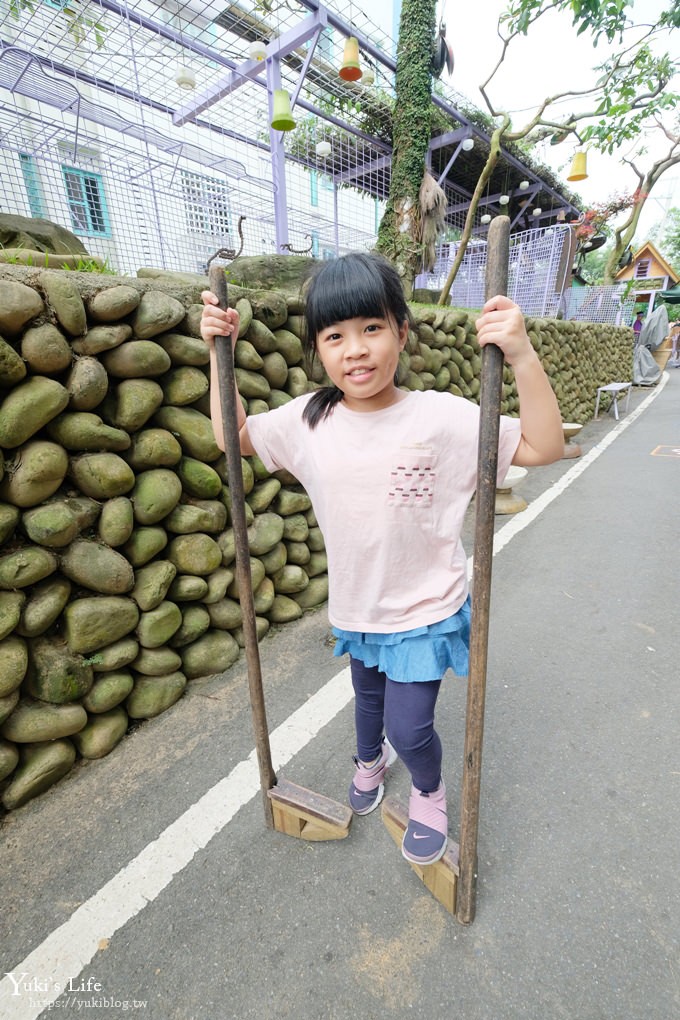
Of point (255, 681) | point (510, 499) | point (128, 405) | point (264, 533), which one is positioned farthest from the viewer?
point (510, 499)

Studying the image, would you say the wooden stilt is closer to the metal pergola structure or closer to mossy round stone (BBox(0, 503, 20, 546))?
mossy round stone (BBox(0, 503, 20, 546))

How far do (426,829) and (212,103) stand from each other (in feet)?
25.4

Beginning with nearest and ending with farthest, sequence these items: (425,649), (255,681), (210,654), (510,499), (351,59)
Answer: (425,649) → (255,681) → (210,654) → (510,499) → (351,59)

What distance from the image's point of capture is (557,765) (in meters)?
1.85

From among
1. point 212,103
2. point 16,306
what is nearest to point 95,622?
point 16,306

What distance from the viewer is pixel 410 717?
4.33 feet

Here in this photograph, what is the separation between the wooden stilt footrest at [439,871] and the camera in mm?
1333

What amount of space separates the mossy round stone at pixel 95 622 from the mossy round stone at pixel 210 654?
39 centimetres

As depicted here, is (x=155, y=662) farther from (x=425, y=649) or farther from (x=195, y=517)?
(x=425, y=649)

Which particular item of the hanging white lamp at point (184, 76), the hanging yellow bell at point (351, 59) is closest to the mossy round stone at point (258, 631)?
the hanging yellow bell at point (351, 59)

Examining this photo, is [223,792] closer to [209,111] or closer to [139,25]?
[139,25]

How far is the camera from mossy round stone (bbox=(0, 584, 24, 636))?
66.1 inches

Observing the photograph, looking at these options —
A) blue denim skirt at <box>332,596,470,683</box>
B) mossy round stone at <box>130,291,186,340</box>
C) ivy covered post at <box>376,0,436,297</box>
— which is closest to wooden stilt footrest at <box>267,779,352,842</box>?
blue denim skirt at <box>332,596,470,683</box>

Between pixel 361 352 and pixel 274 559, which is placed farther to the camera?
pixel 274 559
